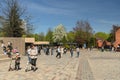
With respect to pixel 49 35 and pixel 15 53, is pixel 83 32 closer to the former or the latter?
pixel 49 35

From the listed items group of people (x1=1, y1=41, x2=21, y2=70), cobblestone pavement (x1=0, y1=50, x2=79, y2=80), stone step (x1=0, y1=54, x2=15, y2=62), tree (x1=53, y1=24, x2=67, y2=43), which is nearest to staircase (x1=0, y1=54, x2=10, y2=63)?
stone step (x1=0, y1=54, x2=15, y2=62)

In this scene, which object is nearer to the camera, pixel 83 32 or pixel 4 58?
pixel 4 58

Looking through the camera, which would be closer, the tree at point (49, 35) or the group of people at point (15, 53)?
the group of people at point (15, 53)

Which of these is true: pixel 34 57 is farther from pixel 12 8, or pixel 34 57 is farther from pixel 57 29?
pixel 57 29

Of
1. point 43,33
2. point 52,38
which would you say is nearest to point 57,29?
point 52,38

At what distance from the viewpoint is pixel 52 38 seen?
150625mm

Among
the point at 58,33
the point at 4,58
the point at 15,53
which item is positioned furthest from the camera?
the point at 58,33

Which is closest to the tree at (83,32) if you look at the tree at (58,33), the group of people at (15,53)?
the tree at (58,33)

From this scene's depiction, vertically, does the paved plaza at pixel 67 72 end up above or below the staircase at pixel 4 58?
below

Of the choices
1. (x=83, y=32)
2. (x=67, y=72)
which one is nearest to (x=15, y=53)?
(x=67, y=72)

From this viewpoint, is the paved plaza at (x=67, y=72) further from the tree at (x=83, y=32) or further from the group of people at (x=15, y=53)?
the tree at (x=83, y=32)

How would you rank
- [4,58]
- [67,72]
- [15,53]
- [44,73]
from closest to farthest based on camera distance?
[44,73]
[67,72]
[15,53]
[4,58]

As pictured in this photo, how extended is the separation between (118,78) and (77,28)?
9046 centimetres

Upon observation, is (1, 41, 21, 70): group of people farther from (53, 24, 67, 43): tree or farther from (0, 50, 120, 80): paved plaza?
(53, 24, 67, 43): tree
